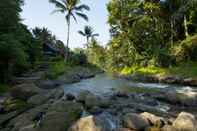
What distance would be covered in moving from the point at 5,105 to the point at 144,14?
103 ft

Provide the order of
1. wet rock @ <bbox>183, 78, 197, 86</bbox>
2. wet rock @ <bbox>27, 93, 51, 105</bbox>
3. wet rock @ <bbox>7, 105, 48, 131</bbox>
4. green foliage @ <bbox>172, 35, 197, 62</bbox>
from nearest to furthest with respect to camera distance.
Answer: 1. wet rock @ <bbox>7, 105, 48, 131</bbox>
2. wet rock @ <bbox>27, 93, 51, 105</bbox>
3. wet rock @ <bbox>183, 78, 197, 86</bbox>
4. green foliage @ <bbox>172, 35, 197, 62</bbox>

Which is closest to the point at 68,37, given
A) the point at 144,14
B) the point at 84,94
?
the point at 144,14

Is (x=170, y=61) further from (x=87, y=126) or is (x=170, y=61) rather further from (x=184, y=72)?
(x=87, y=126)

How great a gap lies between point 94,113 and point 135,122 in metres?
2.56

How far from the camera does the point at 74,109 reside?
30.9 ft

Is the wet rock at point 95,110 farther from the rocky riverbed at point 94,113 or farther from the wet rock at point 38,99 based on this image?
the wet rock at point 38,99

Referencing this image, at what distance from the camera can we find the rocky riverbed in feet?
26.6

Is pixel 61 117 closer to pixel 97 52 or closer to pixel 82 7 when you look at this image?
pixel 82 7

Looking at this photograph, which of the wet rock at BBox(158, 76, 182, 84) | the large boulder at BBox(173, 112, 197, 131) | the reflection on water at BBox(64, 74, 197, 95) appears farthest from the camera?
the wet rock at BBox(158, 76, 182, 84)

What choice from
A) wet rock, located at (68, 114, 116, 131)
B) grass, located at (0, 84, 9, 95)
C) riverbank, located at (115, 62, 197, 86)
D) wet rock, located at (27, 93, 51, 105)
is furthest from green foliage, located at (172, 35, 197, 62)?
wet rock, located at (68, 114, 116, 131)

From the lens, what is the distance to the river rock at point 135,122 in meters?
8.17

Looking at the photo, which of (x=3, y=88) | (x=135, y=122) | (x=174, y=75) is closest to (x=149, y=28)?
(x=174, y=75)

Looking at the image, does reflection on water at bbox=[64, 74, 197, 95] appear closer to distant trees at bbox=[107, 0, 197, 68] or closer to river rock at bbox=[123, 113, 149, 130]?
river rock at bbox=[123, 113, 149, 130]

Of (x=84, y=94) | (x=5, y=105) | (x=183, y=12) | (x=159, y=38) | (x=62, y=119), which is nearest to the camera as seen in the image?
(x=62, y=119)
